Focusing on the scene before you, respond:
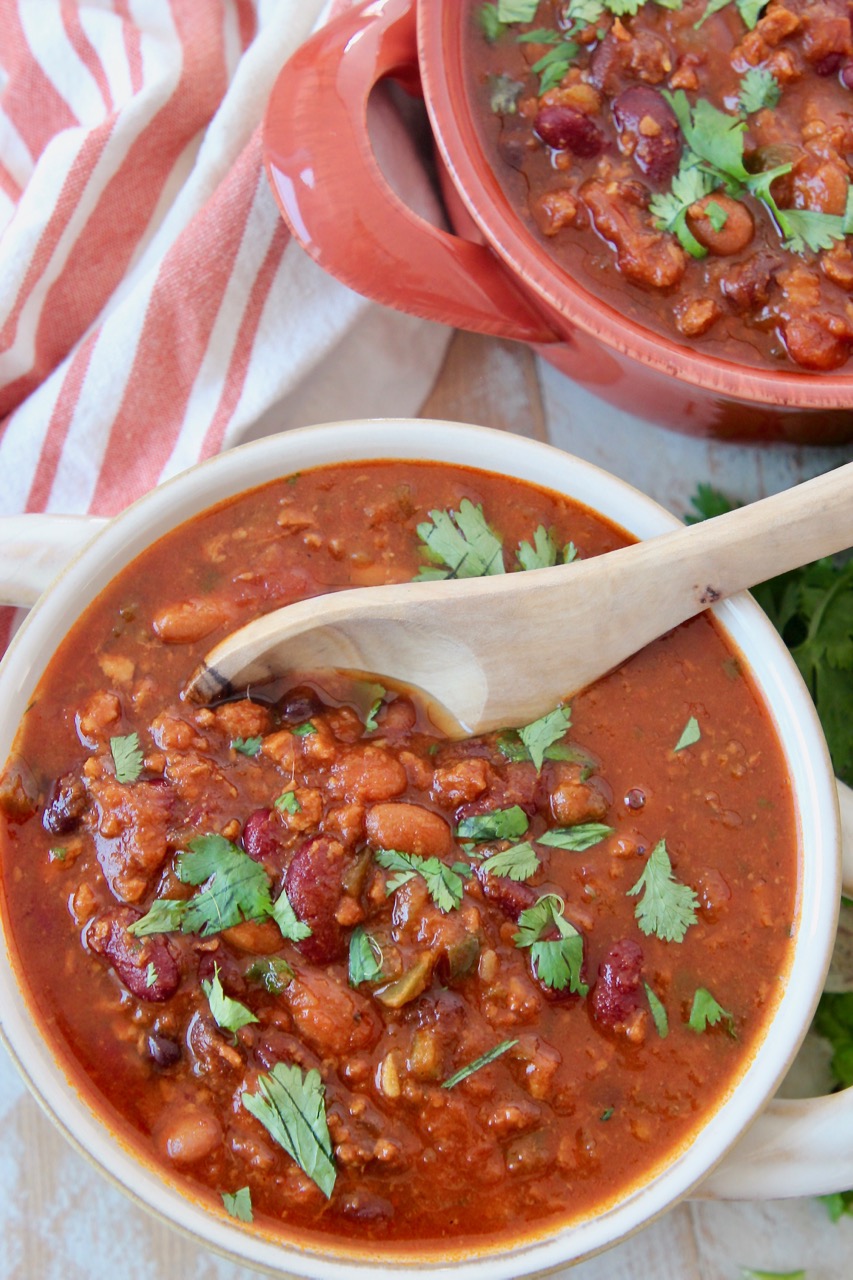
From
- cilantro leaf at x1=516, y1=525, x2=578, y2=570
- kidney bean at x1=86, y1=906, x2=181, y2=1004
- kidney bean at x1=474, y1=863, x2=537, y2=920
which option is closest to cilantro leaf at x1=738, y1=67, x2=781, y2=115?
cilantro leaf at x1=516, y1=525, x2=578, y2=570

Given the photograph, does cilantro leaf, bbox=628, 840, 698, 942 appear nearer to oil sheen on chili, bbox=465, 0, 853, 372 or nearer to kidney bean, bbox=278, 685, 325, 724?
kidney bean, bbox=278, 685, 325, 724

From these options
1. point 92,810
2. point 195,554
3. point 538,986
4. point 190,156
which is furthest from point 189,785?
point 190,156

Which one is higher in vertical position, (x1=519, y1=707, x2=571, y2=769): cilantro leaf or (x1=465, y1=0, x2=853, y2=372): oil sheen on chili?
(x1=465, y1=0, x2=853, y2=372): oil sheen on chili

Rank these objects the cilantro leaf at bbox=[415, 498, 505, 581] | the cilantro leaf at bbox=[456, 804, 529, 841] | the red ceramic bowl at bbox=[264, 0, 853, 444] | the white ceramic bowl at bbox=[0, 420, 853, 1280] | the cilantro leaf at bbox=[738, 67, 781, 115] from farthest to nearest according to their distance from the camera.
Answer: the cilantro leaf at bbox=[738, 67, 781, 115], the red ceramic bowl at bbox=[264, 0, 853, 444], the cilantro leaf at bbox=[415, 498, 505, 581], the cilantro leaf at bbox=[456, 804, 529, 841], the white ceramic bowl at bbox=[0, 420, 853, 1280]

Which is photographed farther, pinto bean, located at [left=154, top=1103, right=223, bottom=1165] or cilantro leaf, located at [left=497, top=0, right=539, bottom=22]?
cilantro leaf, located at [left=497, top=0, right=539, bottom=22]

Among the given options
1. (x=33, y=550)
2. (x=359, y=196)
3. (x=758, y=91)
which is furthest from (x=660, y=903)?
(x=758, y=91)

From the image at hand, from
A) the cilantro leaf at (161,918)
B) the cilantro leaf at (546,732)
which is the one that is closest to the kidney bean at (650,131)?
the cilantro leaf at (546,732)

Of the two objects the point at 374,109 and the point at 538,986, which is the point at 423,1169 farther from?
the point at 374,109
